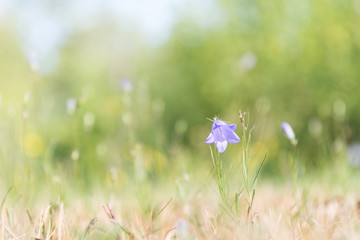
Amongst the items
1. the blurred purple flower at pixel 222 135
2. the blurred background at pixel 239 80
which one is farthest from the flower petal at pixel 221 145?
the blurred background at pixel 239 80

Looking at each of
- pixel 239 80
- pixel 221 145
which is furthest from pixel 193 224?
pixel 239 80

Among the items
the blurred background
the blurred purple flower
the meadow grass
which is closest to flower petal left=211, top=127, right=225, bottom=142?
the blurred purple flower

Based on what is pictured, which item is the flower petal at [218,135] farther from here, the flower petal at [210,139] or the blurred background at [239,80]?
the blurred background at [239,80]

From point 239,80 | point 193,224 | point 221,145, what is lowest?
point 239,80

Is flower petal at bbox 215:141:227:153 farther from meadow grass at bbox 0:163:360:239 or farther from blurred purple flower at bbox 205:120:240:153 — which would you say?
meadow grass at bbox 0:163:360:239

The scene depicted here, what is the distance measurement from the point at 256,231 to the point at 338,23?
8.29 m

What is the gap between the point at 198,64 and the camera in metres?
11.5

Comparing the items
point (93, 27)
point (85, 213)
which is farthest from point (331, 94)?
point (93, 27)

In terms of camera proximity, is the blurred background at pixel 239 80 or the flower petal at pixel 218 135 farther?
the blurred background at pixel 239 80

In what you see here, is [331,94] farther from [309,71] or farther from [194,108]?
[194,108]

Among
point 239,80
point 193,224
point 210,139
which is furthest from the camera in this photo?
point 239,80

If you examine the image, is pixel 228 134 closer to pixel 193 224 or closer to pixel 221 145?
pixel 221 145

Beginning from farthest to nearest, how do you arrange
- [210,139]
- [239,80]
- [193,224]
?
1. [239,80]
2. [193,224]
3. [210,139]

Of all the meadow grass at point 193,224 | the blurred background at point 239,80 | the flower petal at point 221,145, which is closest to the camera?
the meadow grass at point 193,224
